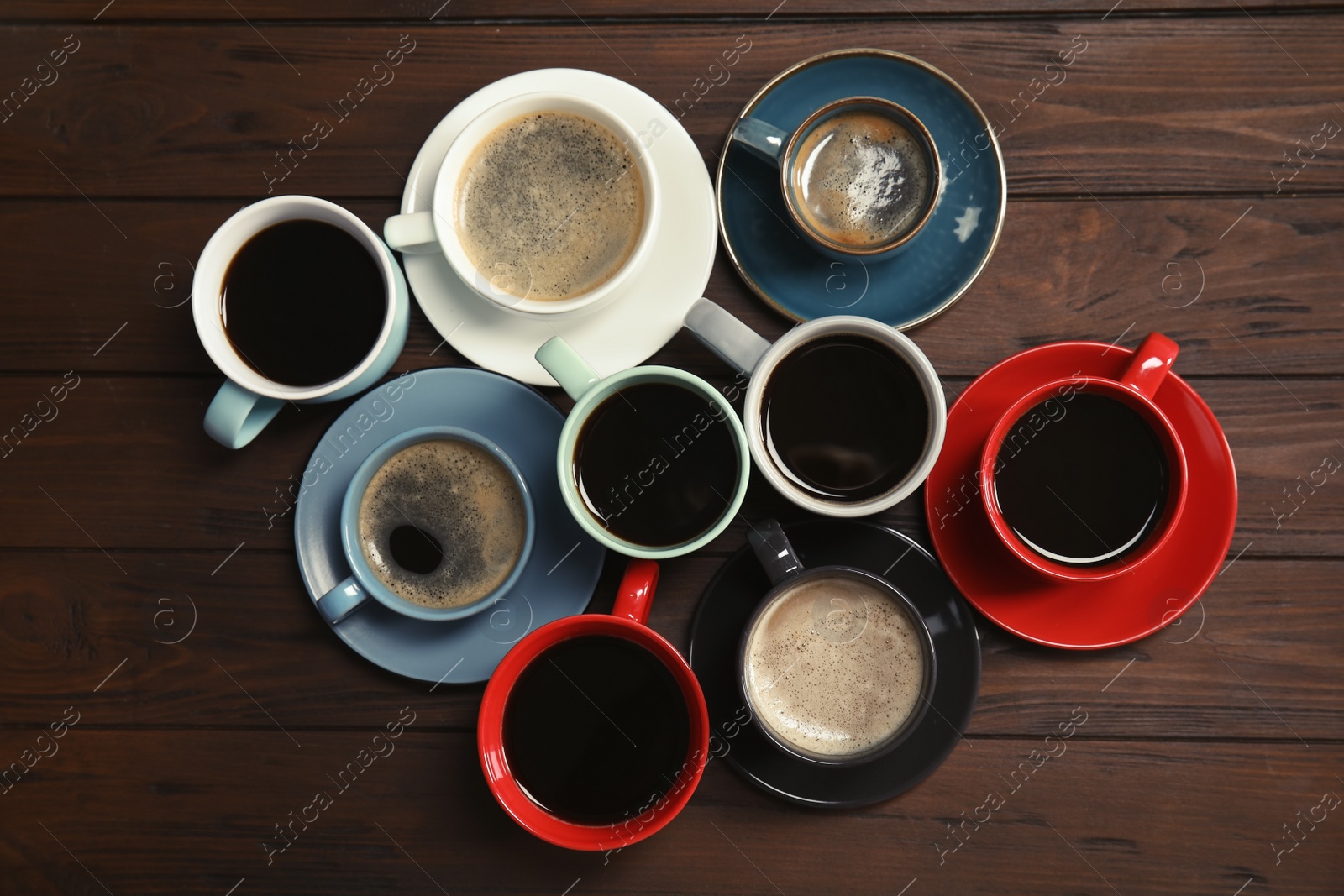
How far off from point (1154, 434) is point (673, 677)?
578 mm

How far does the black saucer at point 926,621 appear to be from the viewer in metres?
0.92

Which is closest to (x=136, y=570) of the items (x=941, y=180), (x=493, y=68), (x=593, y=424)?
Result: (x=593, y=424)

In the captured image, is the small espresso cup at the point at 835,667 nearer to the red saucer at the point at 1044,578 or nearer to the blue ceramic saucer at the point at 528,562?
the red saucer at the point at 1044,578

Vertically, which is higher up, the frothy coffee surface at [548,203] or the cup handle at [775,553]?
the frothy coffee surface at [548,203]

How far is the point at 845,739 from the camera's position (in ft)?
3.00

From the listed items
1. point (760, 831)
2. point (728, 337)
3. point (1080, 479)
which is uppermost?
point (728, 337)

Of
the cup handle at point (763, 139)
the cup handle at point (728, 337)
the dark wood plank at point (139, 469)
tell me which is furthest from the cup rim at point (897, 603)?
the dark wood plank at point (139, 469)

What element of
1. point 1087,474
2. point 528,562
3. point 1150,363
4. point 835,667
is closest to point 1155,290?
point 1150,363

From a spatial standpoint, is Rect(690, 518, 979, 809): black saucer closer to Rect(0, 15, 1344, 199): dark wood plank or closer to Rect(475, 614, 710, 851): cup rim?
Rect(475, 614, 710, 851): cup rim

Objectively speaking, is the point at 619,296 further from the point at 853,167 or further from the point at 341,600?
the point at 341,600

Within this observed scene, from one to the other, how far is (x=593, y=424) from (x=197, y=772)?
2.22 ft

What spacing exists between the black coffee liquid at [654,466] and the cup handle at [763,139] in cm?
28

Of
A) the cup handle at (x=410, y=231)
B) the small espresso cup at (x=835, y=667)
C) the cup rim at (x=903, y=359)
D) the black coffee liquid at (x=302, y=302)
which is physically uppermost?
the cup handle at (x=410, y=231)

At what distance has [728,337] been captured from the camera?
0.84m
